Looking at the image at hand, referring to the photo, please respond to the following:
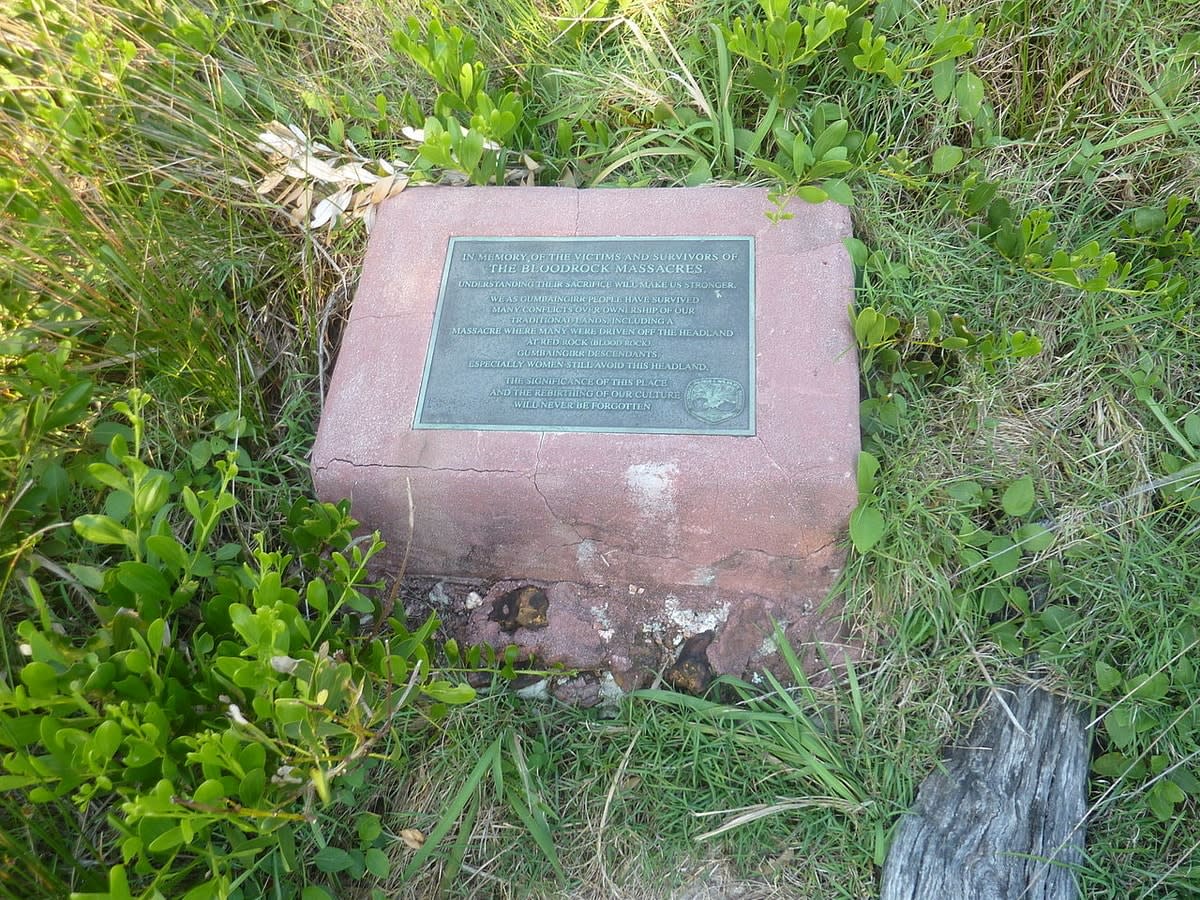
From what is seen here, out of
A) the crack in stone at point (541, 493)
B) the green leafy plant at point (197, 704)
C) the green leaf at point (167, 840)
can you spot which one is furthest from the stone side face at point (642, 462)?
the green leaf at point (167, 840)

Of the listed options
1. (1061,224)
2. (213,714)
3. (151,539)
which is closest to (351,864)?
(213,714)

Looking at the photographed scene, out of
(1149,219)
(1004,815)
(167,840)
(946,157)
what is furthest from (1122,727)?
(167,840)

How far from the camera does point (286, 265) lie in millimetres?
2494

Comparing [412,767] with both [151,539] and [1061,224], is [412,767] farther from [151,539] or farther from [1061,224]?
[1061,224]

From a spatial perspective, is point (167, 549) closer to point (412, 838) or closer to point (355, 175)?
point (412, 838)

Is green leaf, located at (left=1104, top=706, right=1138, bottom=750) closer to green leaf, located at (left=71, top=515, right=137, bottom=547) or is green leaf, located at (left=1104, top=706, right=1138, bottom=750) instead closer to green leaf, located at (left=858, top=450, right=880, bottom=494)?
green leaf, located at (left=858, top=450, right=880, bottom=494)

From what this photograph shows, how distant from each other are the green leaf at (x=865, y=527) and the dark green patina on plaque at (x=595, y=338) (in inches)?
12.6

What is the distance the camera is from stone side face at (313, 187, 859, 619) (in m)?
1.88

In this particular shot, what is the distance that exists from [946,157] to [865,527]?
1.17m

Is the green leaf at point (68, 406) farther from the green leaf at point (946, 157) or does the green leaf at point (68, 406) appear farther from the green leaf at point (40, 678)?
the green leaf at point (946, 157)

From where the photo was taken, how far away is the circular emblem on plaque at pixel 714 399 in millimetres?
1938

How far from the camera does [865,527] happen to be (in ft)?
6.04

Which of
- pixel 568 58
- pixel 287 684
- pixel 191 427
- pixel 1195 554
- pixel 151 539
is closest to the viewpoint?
pixel 287 684

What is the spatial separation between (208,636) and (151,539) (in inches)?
8.9
